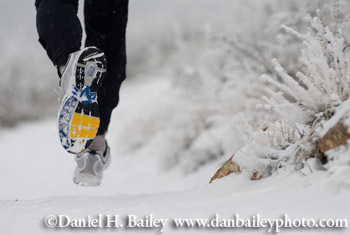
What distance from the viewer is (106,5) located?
1.89 meters

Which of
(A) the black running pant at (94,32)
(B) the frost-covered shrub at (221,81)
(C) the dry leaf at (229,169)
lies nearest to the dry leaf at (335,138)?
(C) the dry leaf at (229,169)

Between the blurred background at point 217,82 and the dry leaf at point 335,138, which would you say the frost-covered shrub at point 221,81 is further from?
the dry leaf at point 335,138

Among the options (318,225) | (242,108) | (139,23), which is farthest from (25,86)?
(318,225)

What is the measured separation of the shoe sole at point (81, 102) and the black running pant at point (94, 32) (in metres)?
0.09

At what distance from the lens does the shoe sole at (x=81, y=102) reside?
1594mm

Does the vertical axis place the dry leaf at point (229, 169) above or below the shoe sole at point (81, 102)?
below

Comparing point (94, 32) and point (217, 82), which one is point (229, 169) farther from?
point (217, 82)

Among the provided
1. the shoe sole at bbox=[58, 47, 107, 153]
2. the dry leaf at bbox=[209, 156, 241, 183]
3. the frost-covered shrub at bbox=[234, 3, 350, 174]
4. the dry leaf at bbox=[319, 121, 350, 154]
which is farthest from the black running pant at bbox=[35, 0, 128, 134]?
the dry leaf at bbox=[319, 121, 350, 154]

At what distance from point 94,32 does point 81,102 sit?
48 cm

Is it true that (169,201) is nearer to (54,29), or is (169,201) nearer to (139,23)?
(54,29)

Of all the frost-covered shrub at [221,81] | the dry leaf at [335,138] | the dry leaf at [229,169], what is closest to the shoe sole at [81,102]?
the dry leaf at [229,169]

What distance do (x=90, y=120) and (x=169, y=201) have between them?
18.4 inches

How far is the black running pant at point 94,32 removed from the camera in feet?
5.34

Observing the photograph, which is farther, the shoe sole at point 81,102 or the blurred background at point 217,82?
the blurred background at point 217,82
